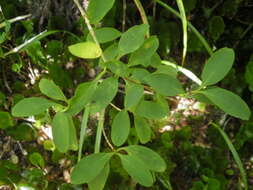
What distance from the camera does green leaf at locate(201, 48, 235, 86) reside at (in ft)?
2.24

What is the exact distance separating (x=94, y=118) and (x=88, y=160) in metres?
0.61

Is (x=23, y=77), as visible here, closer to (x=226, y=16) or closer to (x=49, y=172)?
(x=49, y=172)

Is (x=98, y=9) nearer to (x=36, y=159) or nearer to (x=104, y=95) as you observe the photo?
(x=104, y=95)

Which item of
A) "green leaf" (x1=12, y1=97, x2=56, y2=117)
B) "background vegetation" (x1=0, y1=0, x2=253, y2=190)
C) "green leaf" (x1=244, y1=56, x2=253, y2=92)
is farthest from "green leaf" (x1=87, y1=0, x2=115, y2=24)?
"green leaf" (x1=244, y1=56, x2=253, y2=92)

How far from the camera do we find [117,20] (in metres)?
1.29

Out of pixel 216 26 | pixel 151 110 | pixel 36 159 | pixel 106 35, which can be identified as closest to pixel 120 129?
pixel 151 110

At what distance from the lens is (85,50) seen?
2.18ft

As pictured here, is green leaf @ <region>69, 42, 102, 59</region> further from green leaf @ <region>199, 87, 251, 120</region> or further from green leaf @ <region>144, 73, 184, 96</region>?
green leaf @ <region>199, 87, 251, 120</region>

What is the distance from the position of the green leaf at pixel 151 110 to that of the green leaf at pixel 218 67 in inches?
3.6

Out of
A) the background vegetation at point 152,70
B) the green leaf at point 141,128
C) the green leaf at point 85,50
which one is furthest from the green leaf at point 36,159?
the green leaf at point 85,50

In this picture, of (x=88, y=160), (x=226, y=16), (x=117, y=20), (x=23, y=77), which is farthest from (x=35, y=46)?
(x=226, y=16)

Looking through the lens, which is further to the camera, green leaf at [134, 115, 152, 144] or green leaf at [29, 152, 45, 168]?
green leaf at [29, 152, 45, 168]

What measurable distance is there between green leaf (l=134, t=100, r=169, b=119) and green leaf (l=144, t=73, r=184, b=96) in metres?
0.05

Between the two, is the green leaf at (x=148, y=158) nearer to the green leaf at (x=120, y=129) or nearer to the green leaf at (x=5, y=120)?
the green leaf at (x=120, y=129)
